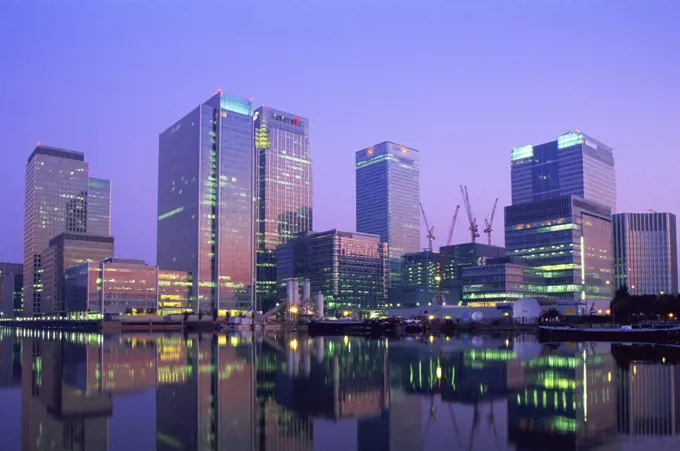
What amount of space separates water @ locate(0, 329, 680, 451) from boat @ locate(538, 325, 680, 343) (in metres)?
50.7

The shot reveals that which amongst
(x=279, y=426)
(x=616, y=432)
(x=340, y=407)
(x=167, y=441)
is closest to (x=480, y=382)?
(x=340, y=407)

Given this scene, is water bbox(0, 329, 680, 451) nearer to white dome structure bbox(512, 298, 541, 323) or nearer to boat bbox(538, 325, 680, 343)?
boat bbox(538, 325, 680, 343)

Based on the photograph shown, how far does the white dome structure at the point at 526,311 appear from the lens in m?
193

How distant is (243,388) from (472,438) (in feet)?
59.5

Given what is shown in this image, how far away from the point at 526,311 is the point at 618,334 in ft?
282

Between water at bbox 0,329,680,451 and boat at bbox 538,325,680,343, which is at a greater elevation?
water at bbox 0,329,680,451

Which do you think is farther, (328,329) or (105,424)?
(328,329)

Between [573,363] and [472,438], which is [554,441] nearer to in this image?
[472,438]

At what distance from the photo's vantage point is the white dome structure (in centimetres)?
19300

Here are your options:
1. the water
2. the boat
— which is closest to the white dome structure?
the boat

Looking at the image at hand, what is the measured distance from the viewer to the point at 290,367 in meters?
56.5

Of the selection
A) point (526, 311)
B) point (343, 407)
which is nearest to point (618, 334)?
point (526, 311)

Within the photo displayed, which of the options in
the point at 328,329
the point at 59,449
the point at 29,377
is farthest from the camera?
the point at 328,329

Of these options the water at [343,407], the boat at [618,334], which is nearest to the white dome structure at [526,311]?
the boat at [618,334]
